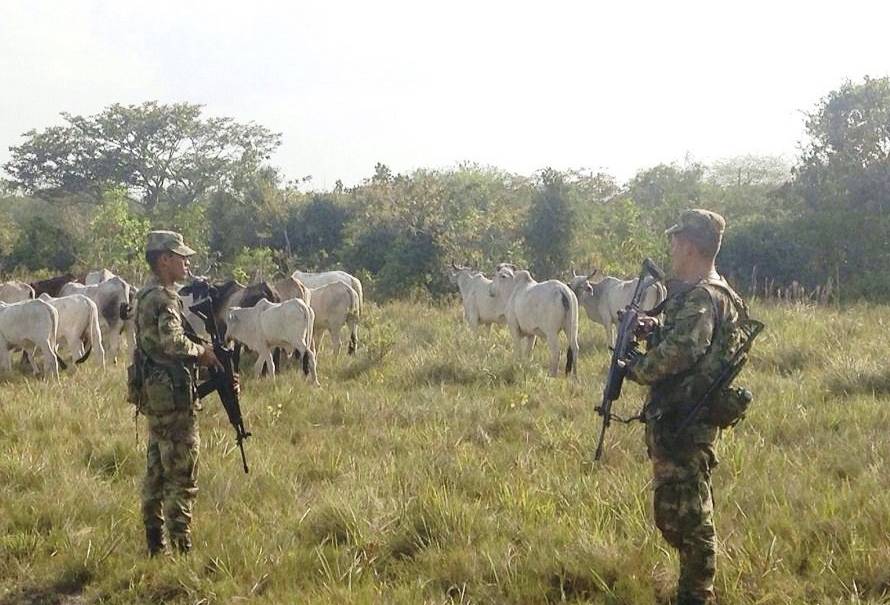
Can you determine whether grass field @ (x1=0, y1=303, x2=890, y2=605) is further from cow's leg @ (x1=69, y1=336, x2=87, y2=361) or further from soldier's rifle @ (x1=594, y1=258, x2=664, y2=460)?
cow's leg @ (x1=69, y1=336, x2=87, y2=361)

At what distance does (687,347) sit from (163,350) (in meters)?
3.27

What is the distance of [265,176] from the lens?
34.6 m

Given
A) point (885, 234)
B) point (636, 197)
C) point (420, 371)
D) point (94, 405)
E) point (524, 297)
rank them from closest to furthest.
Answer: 1. point (94, 405)
2. point (420, 371)
3. point (524, 297)
4. point (885, 234)
5. point (636, 197)

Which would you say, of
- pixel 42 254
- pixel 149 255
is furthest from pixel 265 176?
→ pixel 149 255

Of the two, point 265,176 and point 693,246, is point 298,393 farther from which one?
point 265,176

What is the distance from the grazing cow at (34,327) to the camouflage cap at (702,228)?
30.7 feet

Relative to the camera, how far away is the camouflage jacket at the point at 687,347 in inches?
160

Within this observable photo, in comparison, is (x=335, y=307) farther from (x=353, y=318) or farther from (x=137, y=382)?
(x=137, y=382)

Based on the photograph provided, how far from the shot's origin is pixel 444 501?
553 centimetres

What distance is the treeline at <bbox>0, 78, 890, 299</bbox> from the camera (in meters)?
21.3

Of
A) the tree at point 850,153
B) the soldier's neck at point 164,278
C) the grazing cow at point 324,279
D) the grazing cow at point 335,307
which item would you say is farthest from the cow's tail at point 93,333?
the tree at point 850,153

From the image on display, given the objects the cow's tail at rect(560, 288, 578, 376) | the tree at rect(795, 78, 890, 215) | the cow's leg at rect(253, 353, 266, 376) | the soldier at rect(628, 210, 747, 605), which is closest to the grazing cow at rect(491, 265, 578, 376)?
the cow's tail at rect(560, 288, 578, 376)

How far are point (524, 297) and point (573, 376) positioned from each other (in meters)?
1.67

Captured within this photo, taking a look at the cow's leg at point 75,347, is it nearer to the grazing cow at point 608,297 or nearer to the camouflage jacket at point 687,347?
the grazing cow at point 608,297
